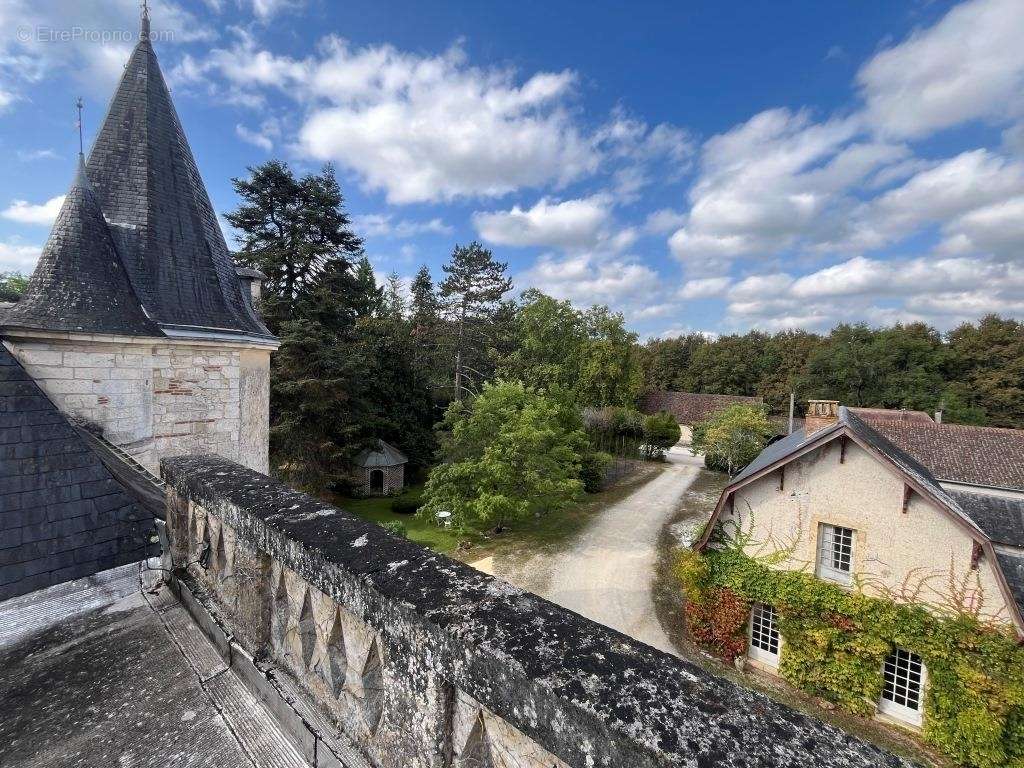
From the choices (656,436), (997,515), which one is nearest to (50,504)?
(997,515)

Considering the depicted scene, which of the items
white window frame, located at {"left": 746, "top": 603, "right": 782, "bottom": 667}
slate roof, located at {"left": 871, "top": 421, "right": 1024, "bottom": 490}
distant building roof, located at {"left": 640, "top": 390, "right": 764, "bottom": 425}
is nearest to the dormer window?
white window frame, located at {"left": 746, "top": 603, "right": 782, "bottom": 667}

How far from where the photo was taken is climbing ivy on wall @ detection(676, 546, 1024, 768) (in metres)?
6.57

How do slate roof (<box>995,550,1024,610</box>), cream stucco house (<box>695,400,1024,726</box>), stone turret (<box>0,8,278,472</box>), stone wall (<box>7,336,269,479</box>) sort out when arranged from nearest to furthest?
stone wall (<box>7,336,269,479</box>)
stone turret (<box>0,8,278,472</box>)
slate roof (<box>995,550,1024,610</box>)
cream stucco house (<box>695,400,1024,726</box>)

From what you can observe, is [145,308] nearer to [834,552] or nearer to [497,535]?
[834,552]

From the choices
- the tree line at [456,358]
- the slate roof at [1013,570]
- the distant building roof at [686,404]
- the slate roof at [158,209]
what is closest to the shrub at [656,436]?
the tree line at [456,358]

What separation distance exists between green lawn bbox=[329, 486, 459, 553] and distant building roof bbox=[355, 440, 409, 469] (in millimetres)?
1491

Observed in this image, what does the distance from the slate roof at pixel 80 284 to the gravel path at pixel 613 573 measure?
9.32 metres

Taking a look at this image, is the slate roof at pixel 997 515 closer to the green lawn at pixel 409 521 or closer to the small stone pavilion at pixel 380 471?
the green lawn at pixel 409 521

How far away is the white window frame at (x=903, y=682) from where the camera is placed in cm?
740

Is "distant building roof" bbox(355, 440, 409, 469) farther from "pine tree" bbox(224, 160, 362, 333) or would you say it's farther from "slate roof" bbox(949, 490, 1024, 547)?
"slate roof" bbox(949, 490, 1024, 547)

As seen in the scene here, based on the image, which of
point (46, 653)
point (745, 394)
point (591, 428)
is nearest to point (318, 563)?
point (46, 653)

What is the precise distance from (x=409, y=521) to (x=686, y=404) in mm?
28656

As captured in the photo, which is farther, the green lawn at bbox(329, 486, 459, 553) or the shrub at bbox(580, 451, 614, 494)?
the shrub at bbox(580, 451, 614, 494)

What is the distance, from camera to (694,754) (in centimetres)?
85
